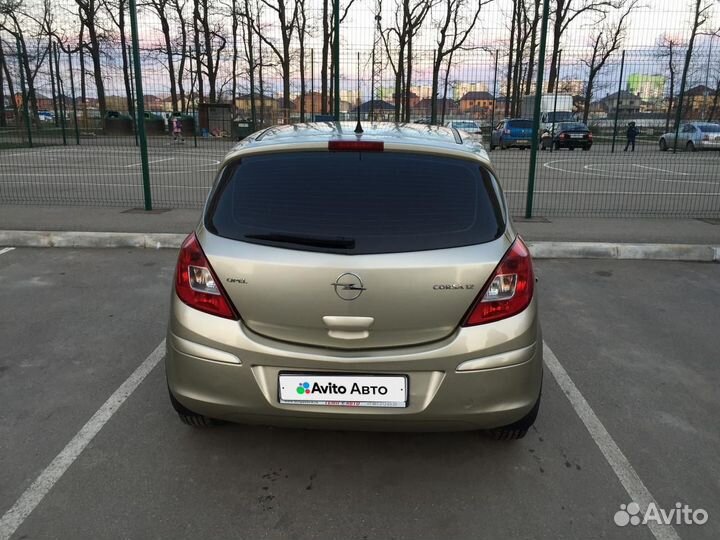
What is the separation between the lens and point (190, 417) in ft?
9.50

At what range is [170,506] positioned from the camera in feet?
8.29

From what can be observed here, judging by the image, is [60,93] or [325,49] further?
[60,93]

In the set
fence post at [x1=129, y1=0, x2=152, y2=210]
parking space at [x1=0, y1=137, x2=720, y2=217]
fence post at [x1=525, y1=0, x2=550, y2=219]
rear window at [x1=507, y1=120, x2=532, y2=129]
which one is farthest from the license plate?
rear window at [x1=507, y1=120, x2=532, y2=129]

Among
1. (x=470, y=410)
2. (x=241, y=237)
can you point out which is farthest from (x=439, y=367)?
(x=241, y=237)

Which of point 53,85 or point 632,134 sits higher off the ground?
point 53,85

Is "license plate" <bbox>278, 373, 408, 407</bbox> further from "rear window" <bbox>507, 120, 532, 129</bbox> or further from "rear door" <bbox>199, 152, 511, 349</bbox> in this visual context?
"rear window" <bbox>507, 120, 532, 129</bbox>

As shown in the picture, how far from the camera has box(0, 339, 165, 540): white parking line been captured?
2441mm

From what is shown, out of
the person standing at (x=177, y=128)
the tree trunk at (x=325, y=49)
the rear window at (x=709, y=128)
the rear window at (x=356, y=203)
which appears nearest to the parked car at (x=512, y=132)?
the rear window at (x=709, y=128)

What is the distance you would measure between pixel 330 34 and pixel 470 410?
7435 mm

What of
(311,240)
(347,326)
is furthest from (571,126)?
(347,326)

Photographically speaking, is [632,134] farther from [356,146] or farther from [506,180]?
[356,146]

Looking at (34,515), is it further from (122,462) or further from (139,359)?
(139,359)

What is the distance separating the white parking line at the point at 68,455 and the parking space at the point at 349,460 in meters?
0.04

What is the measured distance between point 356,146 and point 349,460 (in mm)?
1550
